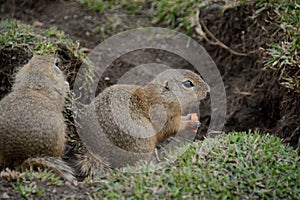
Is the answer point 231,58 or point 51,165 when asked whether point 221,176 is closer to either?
point 51,165

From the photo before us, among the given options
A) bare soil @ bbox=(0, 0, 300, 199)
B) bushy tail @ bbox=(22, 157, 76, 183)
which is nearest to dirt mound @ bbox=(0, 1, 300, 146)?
bare soil @ bbox=(0, 0, 300, 199)

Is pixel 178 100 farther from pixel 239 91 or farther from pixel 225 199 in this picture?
pixel 225 199

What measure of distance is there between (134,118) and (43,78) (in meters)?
1.03

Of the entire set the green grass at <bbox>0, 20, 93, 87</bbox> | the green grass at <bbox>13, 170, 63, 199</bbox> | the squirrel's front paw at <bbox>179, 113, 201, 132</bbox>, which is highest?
the green grass at <bbox>0, 20, 93, 87</bbox>

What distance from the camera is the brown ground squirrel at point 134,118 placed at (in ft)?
18.3

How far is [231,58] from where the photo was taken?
25.3ft

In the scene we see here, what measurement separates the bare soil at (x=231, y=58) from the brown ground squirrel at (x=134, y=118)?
1.66ft

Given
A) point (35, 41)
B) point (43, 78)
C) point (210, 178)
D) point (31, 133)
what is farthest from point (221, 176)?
point (35, 41)

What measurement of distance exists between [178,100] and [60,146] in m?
1.68

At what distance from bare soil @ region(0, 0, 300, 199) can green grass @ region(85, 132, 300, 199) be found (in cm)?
128

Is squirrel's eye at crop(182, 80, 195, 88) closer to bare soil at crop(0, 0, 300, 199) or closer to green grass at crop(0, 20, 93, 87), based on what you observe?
bare soil at crop(0, 0, 300, 199)

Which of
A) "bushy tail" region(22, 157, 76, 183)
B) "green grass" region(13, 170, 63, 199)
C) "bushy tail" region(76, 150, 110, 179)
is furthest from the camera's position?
"bushy tail" region(76, 150, 110, 179)

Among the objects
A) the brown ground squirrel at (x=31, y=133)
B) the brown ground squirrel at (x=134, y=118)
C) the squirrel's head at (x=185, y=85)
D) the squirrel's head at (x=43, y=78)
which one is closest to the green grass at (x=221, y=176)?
the brown ground squirrel at (x=31, y=133)

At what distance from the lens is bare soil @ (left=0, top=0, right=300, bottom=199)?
6441 mm
